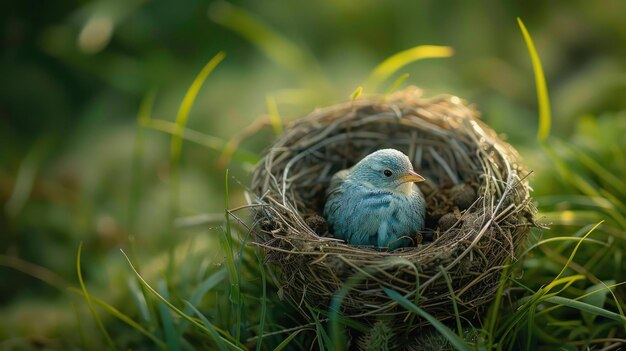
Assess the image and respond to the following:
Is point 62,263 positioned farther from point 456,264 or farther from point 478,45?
point 478,45

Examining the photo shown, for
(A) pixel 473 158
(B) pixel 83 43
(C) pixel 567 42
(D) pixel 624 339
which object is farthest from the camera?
(C) pixel 567 42

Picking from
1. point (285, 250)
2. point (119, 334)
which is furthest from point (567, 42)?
point (119, 334)

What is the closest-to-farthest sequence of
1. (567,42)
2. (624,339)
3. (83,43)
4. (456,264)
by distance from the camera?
(456,264)
(624,339)
(83,43)
(567,42)

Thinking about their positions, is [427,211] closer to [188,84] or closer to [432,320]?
[432,320]

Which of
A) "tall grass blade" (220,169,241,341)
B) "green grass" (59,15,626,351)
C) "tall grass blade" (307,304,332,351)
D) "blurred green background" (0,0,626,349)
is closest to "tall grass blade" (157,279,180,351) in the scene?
"green grass" (59,15,626,351)

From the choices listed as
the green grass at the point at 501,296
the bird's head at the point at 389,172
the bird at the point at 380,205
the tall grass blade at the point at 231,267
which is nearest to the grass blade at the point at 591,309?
the green grass at the point at 501,296

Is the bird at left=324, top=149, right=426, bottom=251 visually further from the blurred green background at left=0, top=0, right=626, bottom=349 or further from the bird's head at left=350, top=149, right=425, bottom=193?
the blurred green background at left=0, top=0, right=626, bottom=349

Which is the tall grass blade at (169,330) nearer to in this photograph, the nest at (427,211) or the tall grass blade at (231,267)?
the tall grass blade at (231,267)
